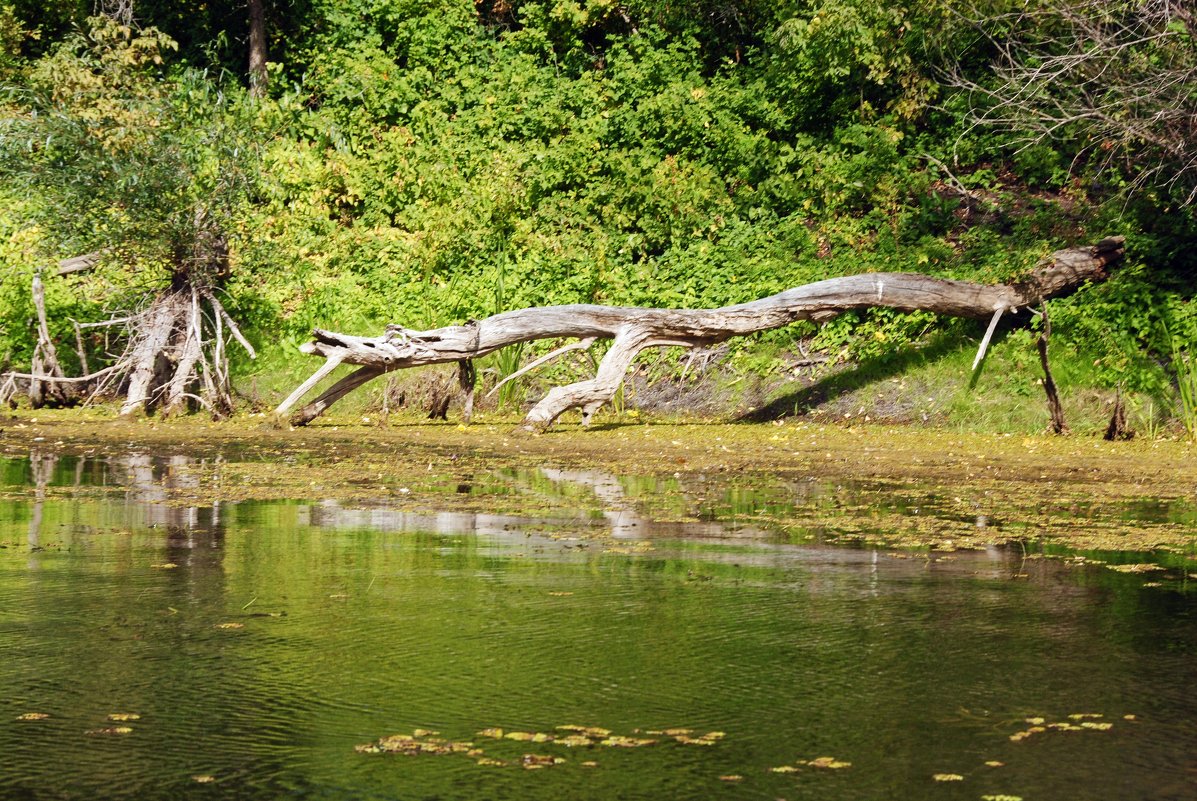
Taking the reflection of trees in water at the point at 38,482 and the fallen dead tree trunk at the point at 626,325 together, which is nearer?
the reflection of trees in water at the point at 38,482

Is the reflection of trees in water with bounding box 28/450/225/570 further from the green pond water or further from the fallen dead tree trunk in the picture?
the fallen dead tree trunk

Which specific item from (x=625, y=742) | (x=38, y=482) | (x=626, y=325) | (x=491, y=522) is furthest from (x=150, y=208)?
(x=625, y=742)

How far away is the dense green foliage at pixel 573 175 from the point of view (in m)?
19.0

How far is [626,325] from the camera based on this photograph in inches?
694

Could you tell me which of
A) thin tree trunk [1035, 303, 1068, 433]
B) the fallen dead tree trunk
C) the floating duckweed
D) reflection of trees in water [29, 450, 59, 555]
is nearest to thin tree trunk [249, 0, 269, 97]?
the fallen dead tree trunk

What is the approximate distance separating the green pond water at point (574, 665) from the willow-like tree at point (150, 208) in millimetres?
9316

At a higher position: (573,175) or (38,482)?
(573,175)

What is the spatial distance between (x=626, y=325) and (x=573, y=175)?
6.03m

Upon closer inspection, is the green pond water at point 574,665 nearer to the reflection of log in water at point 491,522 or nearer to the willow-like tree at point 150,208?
the reflection of log in water at point 491,522

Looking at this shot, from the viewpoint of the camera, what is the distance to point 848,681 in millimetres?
6086

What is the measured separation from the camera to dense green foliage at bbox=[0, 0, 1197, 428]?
19000 mm

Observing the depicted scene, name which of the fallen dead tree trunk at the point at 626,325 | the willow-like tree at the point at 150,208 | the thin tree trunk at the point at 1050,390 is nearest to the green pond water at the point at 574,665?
the fallen dead tree trunk at the point at 626,325

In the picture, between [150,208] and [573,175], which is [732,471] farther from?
[573,175]

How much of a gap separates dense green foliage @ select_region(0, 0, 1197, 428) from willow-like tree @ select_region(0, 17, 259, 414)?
1.9 inches
